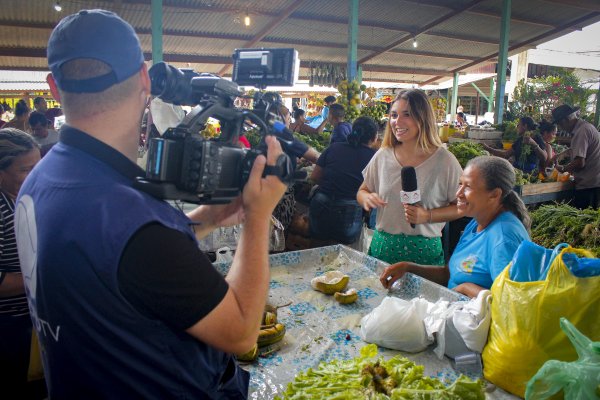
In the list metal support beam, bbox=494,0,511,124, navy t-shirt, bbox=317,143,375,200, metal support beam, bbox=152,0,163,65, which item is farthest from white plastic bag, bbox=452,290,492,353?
metal support beam, bbox=494,0,511,124

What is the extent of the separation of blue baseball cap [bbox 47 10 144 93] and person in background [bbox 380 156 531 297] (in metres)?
1.68

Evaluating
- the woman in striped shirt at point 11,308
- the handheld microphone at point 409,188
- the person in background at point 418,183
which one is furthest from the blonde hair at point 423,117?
the woman in striped shirt at point 11,308

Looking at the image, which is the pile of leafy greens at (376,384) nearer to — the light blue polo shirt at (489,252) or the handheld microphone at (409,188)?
the light blue polo shirt at (489,252)

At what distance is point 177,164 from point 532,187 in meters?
5.17

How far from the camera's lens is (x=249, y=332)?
36.4 inches

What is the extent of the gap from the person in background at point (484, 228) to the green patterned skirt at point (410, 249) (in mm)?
277

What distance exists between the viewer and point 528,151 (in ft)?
20.8

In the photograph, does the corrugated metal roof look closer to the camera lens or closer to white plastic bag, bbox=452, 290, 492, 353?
the camera lens

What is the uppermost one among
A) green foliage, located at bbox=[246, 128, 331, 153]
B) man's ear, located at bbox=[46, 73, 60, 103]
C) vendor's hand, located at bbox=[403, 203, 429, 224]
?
green foliage, located at bbox=[246, 128, 331, 153]

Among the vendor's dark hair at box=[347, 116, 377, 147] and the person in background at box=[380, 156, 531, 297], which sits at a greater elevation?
the vendor's dark hair at box=[347, 116, 377, 147]

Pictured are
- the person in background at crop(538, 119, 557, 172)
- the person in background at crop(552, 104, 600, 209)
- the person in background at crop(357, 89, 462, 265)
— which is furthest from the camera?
the person in background at crop(538, 119, 557, 172)

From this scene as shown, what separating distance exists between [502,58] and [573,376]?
10871 millimetres

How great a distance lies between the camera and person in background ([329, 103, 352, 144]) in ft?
18.6

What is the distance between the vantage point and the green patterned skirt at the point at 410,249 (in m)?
2.61
